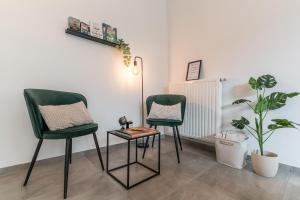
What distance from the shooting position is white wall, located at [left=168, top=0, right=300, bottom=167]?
168cm

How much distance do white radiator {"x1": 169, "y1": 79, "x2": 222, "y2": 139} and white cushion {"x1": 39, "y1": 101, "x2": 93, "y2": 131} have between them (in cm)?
146

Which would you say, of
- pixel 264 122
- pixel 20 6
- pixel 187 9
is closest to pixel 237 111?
pixel 264 122

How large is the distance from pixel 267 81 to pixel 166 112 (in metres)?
1.16

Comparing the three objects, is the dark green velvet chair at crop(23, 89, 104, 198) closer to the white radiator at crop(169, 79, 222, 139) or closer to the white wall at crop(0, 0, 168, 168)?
the white wall at crop(0, 0, 168, 168)

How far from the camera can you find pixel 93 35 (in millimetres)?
2125

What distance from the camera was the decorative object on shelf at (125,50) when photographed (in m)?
2.38

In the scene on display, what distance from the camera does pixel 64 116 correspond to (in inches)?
59.7

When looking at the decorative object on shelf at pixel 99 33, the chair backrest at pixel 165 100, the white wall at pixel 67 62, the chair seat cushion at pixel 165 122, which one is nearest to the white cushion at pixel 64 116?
the white wall at pixel 67 62

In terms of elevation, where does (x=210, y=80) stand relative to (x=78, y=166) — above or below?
above

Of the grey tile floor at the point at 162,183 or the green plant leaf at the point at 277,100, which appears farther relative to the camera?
the green plant leaf at the point at 277,100

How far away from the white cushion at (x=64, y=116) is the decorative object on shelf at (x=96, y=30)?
97 centimetres

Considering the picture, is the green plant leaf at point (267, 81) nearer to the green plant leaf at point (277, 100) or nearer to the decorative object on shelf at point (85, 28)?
the green plant leaf at point (277, 100)

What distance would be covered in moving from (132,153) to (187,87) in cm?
125

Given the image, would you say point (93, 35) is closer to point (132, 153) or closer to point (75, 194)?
point (132, 153)
